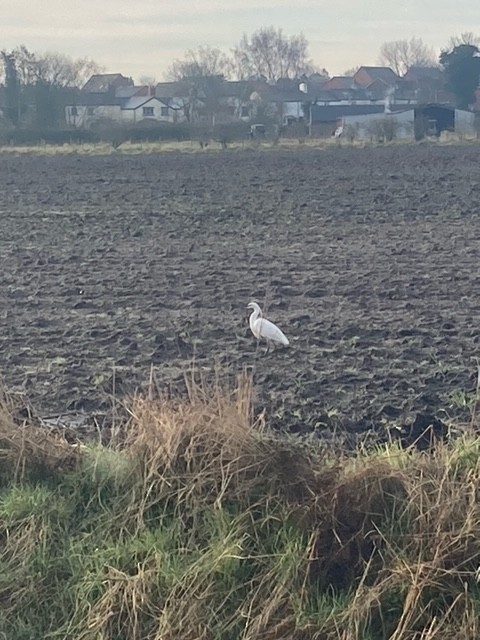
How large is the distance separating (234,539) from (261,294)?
838 centimetres

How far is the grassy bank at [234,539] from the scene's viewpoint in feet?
16.3

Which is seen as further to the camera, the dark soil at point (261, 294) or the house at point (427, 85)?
the house at point (427, 85)

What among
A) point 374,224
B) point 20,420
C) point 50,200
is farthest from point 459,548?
point 50,200

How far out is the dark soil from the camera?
9.20 m

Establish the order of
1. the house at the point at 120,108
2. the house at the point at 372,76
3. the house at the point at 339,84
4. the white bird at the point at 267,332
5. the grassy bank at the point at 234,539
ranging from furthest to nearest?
1. the house at the point at 372,76
2. the house at the point at 339,84
3. the house at the point at 120,108
4. the white bird at the point at 267,332
5. the grassy bank at the point at 234,539

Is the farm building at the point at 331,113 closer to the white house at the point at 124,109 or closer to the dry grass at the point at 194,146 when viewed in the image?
the white house at the point at 124,109

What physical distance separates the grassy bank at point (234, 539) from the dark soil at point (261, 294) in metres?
2.31

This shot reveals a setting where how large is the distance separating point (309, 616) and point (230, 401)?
152 centimetres

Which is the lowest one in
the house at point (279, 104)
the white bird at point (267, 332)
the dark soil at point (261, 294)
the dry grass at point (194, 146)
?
the dry grass at point (194, 146)

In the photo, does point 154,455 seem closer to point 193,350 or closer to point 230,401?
point 230,401

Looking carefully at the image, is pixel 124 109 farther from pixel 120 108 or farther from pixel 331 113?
pixel 331 113

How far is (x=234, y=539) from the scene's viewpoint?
5.35 m

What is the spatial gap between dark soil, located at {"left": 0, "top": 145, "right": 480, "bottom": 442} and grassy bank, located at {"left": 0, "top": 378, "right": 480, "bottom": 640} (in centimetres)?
231

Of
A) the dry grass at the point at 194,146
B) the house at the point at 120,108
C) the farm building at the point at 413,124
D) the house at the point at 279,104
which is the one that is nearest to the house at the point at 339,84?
the house at the point at 279,104
